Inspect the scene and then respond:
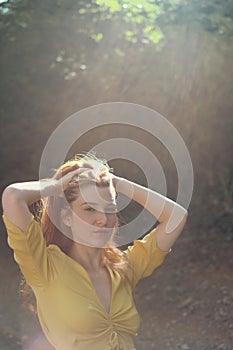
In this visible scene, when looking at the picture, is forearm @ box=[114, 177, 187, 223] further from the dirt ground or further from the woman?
the dirt ground

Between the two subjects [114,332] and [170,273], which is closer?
[114,332]

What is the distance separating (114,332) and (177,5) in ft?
12.1

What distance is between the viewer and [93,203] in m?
2.56

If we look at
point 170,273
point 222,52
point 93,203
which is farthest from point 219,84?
point 93,203

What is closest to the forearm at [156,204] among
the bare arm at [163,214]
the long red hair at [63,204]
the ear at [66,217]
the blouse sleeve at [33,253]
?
the bare arm at [163,214]

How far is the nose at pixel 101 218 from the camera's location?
2547 mm

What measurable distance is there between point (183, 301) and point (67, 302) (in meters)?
3.30

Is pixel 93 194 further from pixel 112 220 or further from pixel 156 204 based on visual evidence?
pixel 156 204

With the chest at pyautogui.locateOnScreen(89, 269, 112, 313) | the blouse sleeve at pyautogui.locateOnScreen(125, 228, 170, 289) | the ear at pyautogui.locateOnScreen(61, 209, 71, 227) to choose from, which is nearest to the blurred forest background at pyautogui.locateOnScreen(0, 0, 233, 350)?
the blouse sleeve at pyautogui.locateOnScreen(125, 228, 170, 289)

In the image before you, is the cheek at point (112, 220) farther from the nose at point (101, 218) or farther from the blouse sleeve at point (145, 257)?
the blouse sleeve at point (145, 257)

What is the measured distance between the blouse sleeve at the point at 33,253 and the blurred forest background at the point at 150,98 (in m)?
2.76

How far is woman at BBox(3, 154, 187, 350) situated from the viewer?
2461 millimetres

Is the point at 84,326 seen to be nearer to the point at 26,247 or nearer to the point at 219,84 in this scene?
the point at 26,247

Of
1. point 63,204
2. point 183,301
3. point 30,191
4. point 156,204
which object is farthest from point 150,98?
point 30,191
